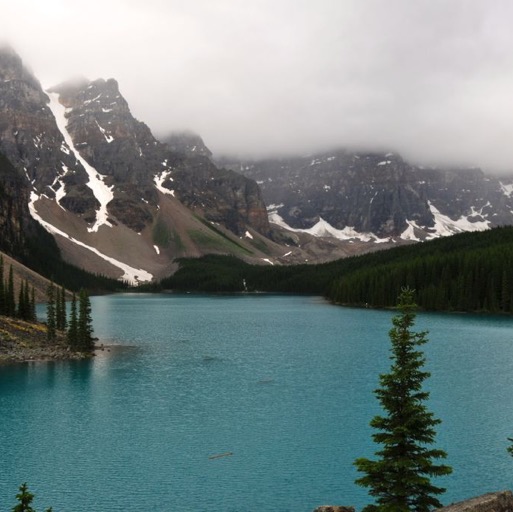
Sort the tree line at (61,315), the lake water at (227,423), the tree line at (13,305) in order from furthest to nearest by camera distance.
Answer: the tree line at (13,305) < the tree line at (61,315) < the lake water at (227,423)

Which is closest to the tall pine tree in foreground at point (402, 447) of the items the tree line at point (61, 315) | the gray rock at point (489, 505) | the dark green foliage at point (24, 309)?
the gray rock at point (489, 505)

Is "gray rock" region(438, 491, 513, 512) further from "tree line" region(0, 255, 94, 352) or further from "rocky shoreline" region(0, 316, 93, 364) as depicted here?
"tree line" region(0, 255, 94, 352)

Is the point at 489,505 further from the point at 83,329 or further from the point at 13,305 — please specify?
the point at 13,305

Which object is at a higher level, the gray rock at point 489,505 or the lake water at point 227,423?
the gray rock at point 489,505

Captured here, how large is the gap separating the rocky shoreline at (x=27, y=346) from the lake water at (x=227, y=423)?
14.0 feet

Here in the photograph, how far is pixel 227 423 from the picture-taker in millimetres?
57469

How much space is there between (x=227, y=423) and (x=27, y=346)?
53.2 metres

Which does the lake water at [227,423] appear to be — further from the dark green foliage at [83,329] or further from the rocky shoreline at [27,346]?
the rocky shoreline at [27,346]

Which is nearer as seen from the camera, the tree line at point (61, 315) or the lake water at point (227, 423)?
the lake water at point (227, 423)

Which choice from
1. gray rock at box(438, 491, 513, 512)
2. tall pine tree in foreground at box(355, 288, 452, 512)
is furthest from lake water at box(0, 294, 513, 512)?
gray rock at box(438, 491, 513, 512)

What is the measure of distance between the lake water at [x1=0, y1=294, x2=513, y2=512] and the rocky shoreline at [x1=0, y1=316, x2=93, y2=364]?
14.0ft

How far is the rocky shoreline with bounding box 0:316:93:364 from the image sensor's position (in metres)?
93.2

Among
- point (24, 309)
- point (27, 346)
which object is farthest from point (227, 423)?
point (24, 309)

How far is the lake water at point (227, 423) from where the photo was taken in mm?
41281
